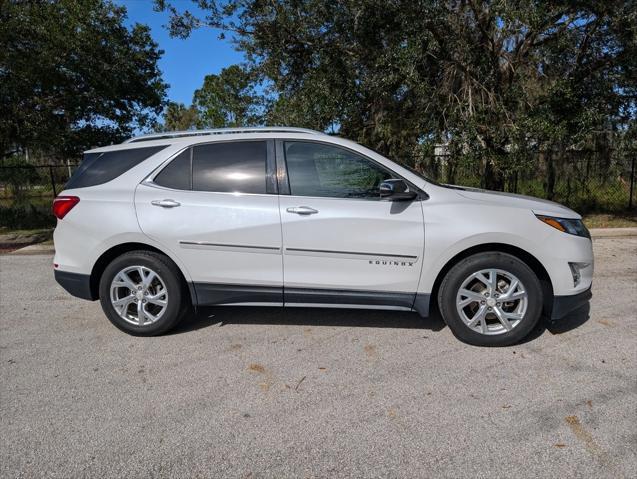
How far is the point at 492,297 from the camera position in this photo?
3.74 metres

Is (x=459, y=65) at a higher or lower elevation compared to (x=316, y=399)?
higher

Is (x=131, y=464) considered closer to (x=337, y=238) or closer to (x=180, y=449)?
(x=180, y=449)

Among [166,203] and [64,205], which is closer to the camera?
[166,203]

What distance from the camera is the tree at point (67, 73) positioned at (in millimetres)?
8508

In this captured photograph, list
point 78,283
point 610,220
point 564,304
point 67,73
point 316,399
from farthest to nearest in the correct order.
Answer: point 610,220 < point 67,73 < point 78,283 < point 564,304 < point 316,399

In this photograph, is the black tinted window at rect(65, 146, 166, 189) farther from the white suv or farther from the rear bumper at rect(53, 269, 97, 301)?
the rear bumper at rect(53, 269, 97, 301)

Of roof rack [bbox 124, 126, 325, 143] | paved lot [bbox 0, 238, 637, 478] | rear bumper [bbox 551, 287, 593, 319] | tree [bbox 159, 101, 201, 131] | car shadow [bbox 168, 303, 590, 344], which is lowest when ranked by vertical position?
paved lot [bbox 0, 238, 637, 478]

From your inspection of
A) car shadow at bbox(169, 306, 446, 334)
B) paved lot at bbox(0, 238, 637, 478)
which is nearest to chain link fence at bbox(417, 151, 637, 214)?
paved lot at bbox(0, 238, 637, 478)

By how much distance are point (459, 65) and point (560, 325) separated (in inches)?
224

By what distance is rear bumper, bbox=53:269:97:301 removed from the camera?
13.7 feet

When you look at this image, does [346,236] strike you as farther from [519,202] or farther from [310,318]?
[519,202]

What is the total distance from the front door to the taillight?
198 cm

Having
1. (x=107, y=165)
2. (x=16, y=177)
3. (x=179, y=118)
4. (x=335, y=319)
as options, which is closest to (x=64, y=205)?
(x=107, y=165)

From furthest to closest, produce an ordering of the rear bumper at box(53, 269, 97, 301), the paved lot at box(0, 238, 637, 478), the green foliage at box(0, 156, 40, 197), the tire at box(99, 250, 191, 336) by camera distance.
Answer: the green foliage at box(0, 156, 40, 197)
the rear bumper at box(53, 269, 97, 301)
the tire at box(99, 250, 191, 336)
the paved lot at box(0, 238, 637, 478)
